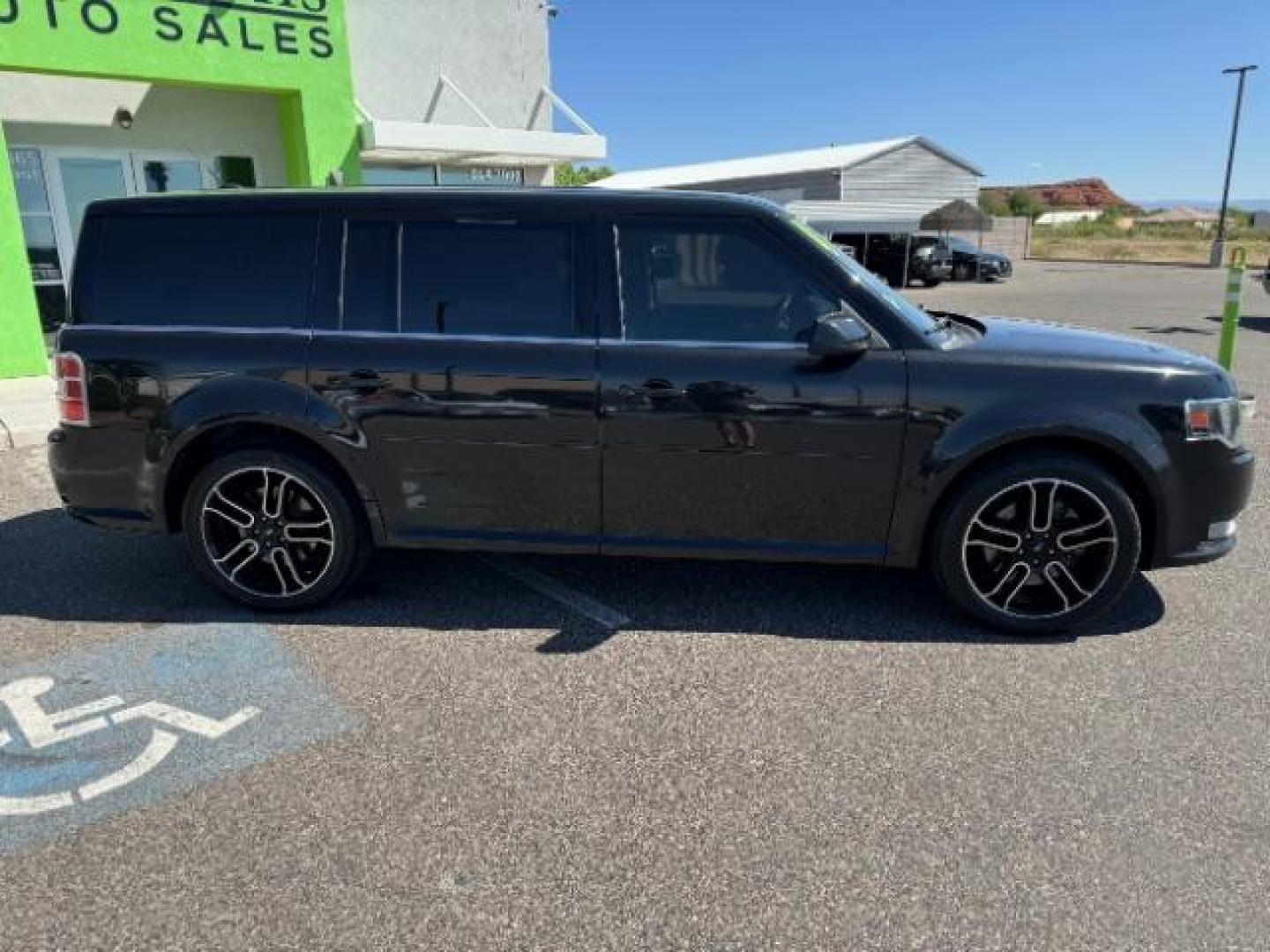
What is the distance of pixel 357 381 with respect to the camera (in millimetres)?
3721

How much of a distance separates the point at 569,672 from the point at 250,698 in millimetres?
1211

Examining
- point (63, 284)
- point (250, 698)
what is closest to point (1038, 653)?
point (250, 698)

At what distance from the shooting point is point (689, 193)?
367cm

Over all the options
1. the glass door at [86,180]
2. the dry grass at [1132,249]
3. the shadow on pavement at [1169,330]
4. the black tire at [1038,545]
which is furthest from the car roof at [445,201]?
the dry grass at [1132,249]

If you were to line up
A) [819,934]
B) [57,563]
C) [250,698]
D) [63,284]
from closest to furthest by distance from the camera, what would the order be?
[819,934]
[250,698]
[57,563]
[63,284]

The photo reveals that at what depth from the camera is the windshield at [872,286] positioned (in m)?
3.61

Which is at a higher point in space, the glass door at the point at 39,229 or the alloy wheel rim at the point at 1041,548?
the glass door at the point at 39,229

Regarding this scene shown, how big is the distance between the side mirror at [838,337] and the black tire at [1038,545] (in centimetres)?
78

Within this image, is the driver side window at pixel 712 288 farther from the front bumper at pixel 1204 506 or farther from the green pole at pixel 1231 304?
the green pole at pixel 1231 304

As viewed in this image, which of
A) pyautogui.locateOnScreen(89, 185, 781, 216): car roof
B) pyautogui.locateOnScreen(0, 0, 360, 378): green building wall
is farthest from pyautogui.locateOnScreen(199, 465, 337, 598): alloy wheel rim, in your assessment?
pyautogui.locateOnScreen(0, 0, 360, 378): green building wall

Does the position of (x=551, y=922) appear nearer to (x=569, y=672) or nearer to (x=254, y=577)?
(x=569, y=672)

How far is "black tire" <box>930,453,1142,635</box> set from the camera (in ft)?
11.6

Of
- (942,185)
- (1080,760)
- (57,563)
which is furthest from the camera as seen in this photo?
(942,185)

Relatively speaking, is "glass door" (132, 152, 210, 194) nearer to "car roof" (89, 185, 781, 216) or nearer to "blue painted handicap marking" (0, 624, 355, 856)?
"car roof" (89, 185, 781, 216)
